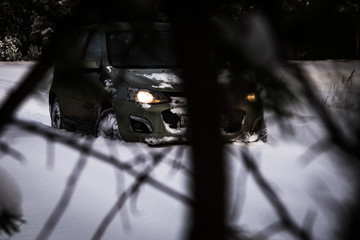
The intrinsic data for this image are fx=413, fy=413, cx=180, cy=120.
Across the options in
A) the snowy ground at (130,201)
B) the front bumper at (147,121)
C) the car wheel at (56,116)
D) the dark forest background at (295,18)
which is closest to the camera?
the dark forest background at (295,18)

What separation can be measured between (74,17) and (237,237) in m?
0.48

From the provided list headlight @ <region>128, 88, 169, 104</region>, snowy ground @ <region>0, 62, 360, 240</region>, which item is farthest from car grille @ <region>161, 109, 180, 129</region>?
snowy ground @ <region>0, 62, 360, 240</region>

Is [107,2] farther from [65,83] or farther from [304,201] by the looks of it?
[304,201]

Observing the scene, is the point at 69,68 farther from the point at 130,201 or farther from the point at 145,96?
the point at 145,96

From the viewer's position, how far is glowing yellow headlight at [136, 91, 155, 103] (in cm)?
408

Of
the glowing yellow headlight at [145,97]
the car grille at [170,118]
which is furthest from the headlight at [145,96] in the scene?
the car grille at [170,118]

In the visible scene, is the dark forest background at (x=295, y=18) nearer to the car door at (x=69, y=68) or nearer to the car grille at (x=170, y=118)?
the car door at (x=69, y=68)

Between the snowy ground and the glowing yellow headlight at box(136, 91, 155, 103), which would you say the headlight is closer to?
the glowing yellow headlight at box(136, 91, 155, 103)

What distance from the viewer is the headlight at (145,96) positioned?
4.07 m

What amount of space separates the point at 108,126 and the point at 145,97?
524 mm

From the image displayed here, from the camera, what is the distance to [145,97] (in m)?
4.09

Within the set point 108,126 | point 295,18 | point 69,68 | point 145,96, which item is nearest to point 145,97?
point 145,96

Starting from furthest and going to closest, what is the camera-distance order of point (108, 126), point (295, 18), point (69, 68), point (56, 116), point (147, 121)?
point (56, 116) → point (108, 126) → point (147, 121) → point (69, 68) → point (295, 18)

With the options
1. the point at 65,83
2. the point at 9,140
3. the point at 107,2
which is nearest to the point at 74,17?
the point at 107,2
